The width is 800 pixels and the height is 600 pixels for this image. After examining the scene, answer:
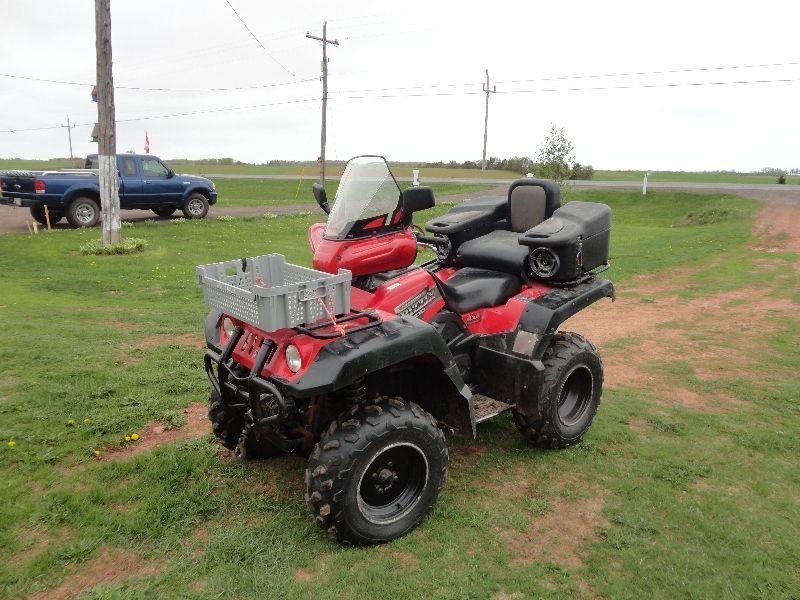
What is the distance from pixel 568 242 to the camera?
15.0ft

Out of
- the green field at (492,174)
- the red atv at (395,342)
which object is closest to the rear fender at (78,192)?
the red atv at (395,342)

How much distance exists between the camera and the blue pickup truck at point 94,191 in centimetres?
1620

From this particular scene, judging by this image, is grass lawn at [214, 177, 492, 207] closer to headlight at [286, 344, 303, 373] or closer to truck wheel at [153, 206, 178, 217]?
truck wheel at [153, 206, 178, 217]

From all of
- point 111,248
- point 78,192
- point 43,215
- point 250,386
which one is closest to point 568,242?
point 250,386

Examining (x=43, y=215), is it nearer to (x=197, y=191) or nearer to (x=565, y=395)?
(x=197, y=191)

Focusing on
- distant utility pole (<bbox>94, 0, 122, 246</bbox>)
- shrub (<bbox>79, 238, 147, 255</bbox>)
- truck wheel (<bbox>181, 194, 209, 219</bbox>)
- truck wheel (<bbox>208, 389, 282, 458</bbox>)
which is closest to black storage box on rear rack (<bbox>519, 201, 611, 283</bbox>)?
truck wheel (<bbox>208, 389, 282, 458</bbox>)

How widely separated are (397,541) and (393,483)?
0.33 meters

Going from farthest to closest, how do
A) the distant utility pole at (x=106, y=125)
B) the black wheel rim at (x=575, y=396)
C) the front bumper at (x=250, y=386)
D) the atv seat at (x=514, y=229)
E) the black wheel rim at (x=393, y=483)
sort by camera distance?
the distant utility pole at (x=106, y=125) < the black wheel rim at (x=575, y=396) < the atv seat at (x=514, y=229) < the black wheel rim at (x=393, y=483) < the front bumper at (x=250, y=386)

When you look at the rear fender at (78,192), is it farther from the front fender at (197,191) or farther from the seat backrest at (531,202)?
the seat backrest at (531,202)

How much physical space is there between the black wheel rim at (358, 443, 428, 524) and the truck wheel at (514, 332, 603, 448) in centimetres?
121

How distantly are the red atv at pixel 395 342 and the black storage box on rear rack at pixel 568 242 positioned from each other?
0.01 m

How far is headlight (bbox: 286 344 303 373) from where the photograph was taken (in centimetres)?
327

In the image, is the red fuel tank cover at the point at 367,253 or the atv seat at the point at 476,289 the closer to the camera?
the red fuel tank cover at the point at 367,253

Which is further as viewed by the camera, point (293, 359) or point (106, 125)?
point (106, 125)
